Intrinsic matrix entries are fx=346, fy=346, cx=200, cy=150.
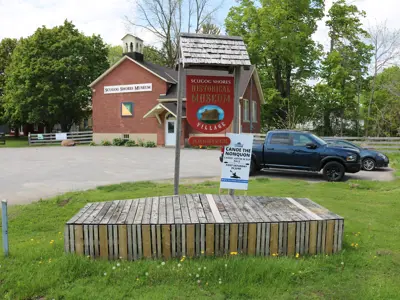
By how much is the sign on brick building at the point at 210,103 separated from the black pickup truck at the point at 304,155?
718 centimetres

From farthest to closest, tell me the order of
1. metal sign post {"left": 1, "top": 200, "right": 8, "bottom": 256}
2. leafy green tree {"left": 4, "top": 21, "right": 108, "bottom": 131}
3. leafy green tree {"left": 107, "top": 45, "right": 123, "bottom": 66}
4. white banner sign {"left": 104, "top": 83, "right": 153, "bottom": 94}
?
leafy green tree {"left": 107, "top": 45, "right": 123, "bottom": 66} < leafy green tree {"left": 4, "top": 21, "right": 108, "bottom": 131} < white banner sign {"left": 104, "top": 83, "right": 153, "bottom": 94} < metal sign post {"left": 1, "top": 200, "right": 8, "bottom": 256}

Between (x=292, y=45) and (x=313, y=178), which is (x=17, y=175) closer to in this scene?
(x=313, y=178)

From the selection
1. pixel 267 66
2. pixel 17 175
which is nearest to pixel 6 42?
pixel 267 66

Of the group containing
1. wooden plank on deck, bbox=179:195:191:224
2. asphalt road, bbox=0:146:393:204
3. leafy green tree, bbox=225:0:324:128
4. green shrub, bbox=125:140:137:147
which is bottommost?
asphalt road, bbox=0:146:393:204

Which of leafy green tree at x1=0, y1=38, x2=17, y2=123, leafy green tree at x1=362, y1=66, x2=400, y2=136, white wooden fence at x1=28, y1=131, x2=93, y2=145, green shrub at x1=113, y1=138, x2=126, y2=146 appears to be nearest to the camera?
leafy green tree at x1=362, y1=66, x2=400, y2=136

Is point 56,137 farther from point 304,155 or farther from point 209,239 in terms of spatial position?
point 209,239

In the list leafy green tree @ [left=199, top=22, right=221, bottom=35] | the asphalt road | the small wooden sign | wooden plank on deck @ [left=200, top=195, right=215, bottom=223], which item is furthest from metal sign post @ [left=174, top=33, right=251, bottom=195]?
leafy green tree @ [left=199, top=22, right=221, bottom=35]

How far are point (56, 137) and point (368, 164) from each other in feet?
94.2

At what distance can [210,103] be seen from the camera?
6.38m

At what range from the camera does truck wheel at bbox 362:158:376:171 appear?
15477 mm

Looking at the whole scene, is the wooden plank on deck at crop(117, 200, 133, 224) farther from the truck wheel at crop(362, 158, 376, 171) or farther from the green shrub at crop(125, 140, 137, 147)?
the green shrub at crop(125, 140, 137, 147)

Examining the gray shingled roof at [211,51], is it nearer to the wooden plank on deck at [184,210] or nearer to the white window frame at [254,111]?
the wooden plank on deck at [184,210]

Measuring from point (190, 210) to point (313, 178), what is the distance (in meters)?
9.02

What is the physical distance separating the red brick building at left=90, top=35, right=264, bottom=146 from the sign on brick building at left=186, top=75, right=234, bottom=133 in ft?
68.7
